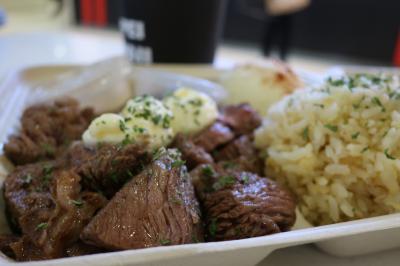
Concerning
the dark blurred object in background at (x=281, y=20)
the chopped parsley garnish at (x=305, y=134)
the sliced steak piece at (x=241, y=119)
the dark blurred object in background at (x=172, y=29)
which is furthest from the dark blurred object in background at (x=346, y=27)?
the chopped parsley garnish at (x=305, y=134)

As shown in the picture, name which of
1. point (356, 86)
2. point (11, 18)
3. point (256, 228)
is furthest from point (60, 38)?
point (256, 228)

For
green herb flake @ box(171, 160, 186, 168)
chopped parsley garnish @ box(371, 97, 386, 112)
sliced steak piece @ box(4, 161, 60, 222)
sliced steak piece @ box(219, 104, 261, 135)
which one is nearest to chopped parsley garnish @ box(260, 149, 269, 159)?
sliced steak piece @ box(219, 104, 261, 135)

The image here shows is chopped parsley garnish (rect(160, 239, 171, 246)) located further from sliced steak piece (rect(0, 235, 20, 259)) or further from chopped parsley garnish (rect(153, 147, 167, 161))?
sliced steak piece (rect(0, 235, 20, 259))

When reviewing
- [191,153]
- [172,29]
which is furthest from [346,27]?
[191,153]

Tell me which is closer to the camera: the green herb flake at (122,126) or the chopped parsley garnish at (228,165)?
the green herb flake at (122,126)

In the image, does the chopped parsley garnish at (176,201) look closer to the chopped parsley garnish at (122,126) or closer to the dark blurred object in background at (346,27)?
the chopped parsley garnish at (122,126)

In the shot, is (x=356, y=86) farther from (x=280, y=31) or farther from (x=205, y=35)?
(x=280, y=31)

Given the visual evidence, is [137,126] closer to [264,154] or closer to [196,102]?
[196,102]
